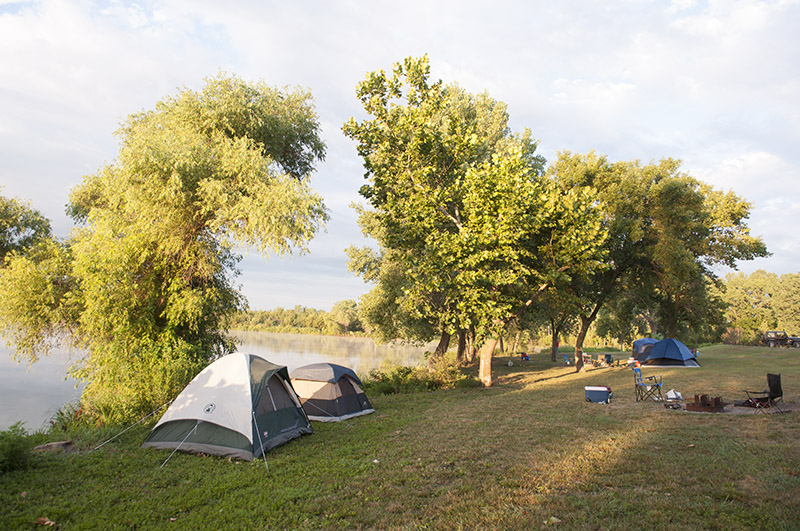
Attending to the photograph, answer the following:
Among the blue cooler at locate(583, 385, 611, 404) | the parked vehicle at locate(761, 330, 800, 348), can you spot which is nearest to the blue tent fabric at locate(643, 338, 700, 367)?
the blue cooler at locate(583, 385, 611, 404)

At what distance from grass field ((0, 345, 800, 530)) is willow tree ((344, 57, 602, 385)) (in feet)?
20.5

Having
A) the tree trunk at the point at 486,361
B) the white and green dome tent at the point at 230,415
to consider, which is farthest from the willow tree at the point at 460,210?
the white and green dome tent at the point at 230,415

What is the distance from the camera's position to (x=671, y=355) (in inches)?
896

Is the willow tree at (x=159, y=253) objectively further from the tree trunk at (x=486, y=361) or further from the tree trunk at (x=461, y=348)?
the tree trunk at (x=461, y=348)

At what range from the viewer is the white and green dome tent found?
7684 mm

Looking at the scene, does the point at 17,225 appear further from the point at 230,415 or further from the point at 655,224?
the point at 655,224

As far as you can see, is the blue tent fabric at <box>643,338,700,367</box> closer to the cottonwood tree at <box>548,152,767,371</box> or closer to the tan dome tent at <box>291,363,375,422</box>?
the cottonwood tree at <box>548,152,767,371</box>

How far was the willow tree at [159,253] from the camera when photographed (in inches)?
473

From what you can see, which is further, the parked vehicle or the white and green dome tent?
the parked vehicle

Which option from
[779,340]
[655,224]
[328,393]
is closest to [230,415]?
[328,393]

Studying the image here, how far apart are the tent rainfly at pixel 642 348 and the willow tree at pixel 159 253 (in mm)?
24469

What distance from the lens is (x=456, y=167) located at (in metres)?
16.7

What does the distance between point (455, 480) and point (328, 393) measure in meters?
5.85

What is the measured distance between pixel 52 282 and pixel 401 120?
1283 centimetres
